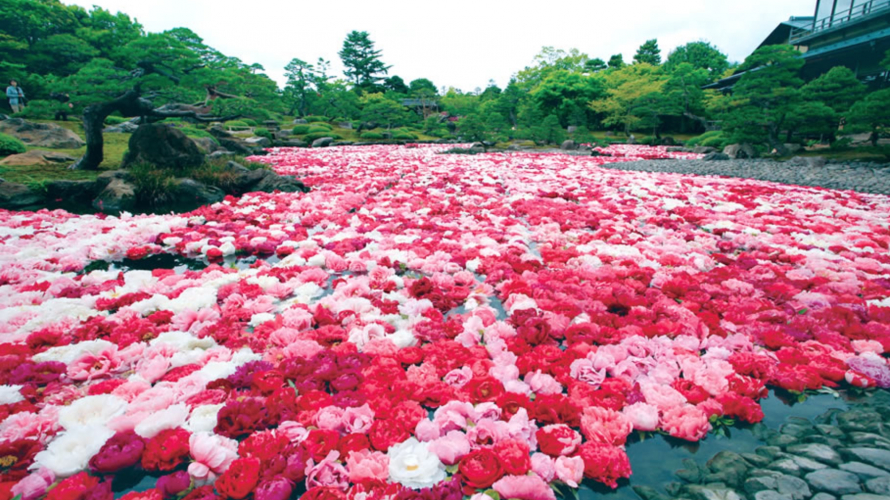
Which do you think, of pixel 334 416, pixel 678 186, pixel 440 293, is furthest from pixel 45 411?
pixel 678 186

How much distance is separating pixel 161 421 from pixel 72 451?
13.5 inches

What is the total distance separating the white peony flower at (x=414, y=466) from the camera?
1.68m

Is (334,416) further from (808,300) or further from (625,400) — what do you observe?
(808,300)

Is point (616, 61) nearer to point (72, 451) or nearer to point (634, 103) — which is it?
point (634, 103)

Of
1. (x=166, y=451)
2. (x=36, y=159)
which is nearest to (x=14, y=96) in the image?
(x=36, y=159)

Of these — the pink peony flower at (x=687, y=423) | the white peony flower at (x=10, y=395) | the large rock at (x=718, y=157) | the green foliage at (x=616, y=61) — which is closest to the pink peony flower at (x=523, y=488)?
the pink peony flower at (x=687, y=423)

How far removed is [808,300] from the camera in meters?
3.26

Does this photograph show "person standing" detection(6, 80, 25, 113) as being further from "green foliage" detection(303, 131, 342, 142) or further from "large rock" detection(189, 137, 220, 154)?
"green foliage" detection(303, 131, 342, 142)

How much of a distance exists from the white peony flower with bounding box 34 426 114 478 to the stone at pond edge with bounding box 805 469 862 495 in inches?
123

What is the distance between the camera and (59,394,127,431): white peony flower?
1.98 m

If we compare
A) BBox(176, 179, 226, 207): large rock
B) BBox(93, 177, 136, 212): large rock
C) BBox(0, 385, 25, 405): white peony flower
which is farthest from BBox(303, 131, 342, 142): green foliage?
BBox(0, 385, 25, 405): white peony flower

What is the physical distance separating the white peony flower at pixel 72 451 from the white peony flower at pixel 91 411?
8cm

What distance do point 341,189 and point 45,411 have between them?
739cm

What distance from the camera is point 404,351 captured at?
8.63 ft
